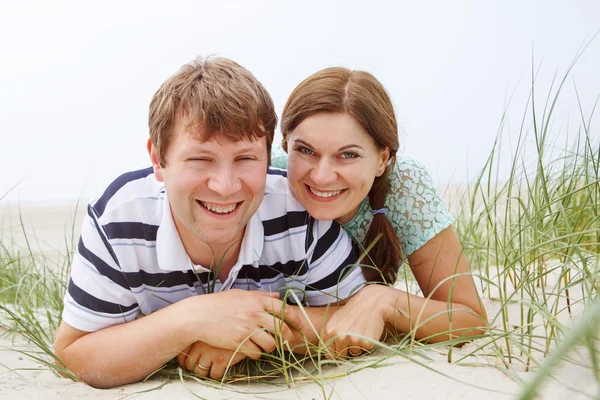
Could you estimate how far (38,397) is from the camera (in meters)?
2.16

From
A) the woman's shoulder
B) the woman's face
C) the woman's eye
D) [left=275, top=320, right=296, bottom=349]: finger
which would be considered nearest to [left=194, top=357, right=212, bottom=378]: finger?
[left=275, top=320, right=296, bottom=349]: finger

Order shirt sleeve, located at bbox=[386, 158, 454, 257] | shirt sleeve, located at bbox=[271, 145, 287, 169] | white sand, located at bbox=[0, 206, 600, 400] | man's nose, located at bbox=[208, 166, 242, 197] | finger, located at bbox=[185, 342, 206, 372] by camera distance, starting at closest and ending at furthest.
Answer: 1. white sand, located at bbox=[0, 206, 600, 400]
2. man's nose, located at bbox=[208, 166, 242, 197]
3. finger, located at bbox=[185, 342, 206, 372]
4. shirt sleeve, located at bbox=[386, 158, 454, 257]
5. shirt sleeve, located at bbox=[271, 145, 287, 169]

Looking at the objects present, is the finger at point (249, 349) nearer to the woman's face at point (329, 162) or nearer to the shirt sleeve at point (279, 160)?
the woman's face at point (329, 162)

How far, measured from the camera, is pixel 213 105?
87.0 inches

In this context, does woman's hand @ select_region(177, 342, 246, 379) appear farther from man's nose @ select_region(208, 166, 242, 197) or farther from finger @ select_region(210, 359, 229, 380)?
→ man's nose @ select_region(208, 166, 242, 197)

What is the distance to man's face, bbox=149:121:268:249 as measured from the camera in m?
2.21

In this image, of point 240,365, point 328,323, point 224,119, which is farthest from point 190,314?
point 224,119

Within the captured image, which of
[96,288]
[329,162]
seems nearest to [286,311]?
[329,162]

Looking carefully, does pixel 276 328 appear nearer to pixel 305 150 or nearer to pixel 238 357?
pixel 238 357

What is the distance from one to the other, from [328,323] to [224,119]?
3.06ft

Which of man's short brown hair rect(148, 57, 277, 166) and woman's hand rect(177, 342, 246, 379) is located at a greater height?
man's short brown hair rect(148, 57, 277, 166)

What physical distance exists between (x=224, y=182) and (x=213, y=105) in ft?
1.00

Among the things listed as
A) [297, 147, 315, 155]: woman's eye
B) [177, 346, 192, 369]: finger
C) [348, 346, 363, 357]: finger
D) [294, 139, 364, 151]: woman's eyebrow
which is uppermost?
[294, 139, 364, 151]: woman's eyebrow

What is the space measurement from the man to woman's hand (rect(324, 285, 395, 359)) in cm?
7
